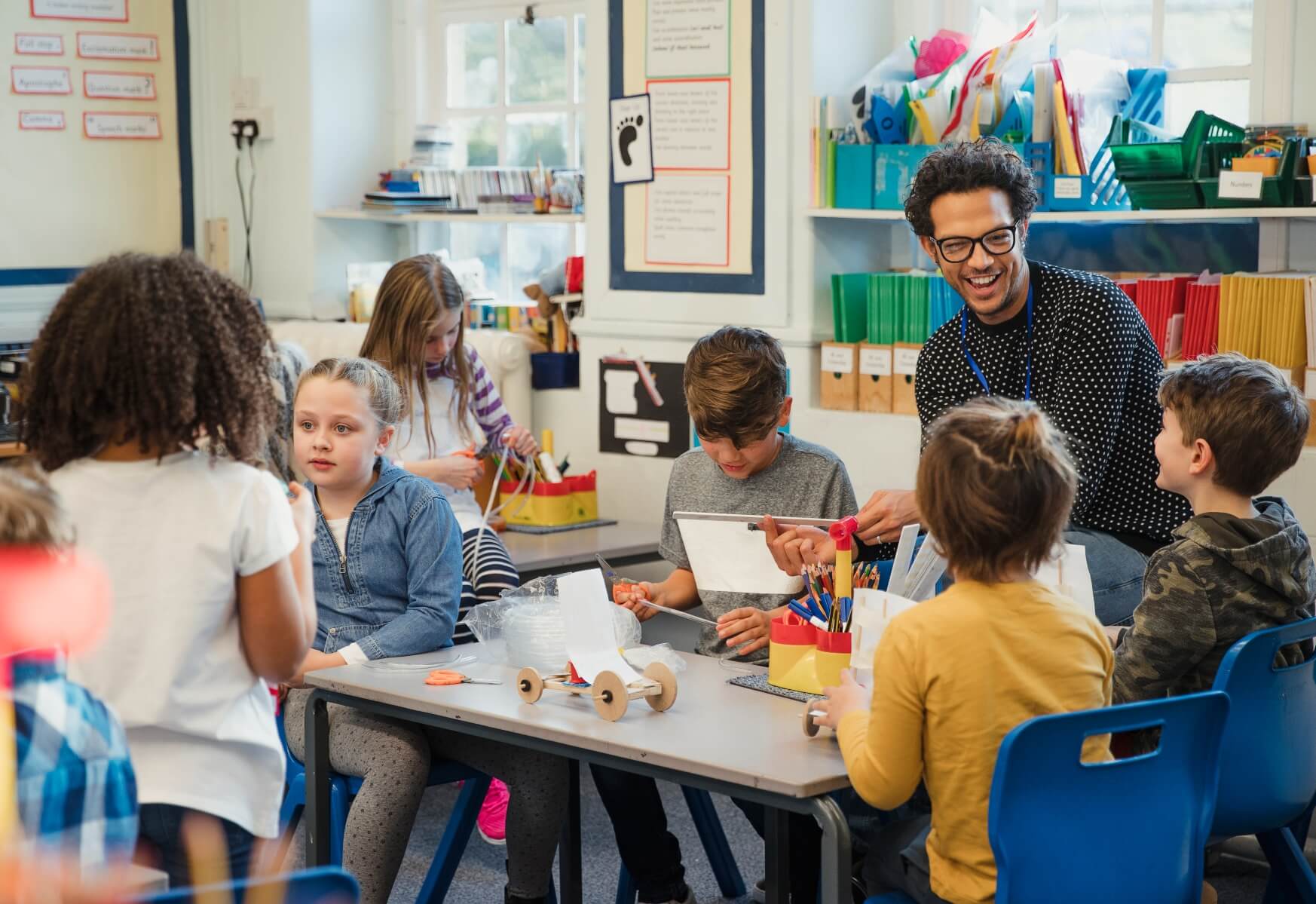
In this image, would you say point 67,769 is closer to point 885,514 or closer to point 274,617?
point 274,617

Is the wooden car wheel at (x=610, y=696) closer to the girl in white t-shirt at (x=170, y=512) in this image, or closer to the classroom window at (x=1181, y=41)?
the girl in white t-shirt at (x=170, y=512)

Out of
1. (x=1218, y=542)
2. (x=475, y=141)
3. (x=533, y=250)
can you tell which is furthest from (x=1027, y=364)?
(x=475, y=141)

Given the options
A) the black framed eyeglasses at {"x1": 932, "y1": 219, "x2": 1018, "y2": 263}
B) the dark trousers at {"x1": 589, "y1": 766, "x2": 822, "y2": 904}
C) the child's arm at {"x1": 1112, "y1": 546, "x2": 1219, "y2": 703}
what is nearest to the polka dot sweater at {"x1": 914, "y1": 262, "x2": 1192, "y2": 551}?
the black framed eyeglasses at {"x1": 932, "y1": 219, "x2": 1018, "y2": 263}

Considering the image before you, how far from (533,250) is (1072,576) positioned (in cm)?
305

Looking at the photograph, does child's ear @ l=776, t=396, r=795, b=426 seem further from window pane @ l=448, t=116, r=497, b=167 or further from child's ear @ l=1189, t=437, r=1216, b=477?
window pane @ l=448, t=116, r=497, b=167

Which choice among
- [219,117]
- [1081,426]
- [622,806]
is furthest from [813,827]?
[219,117]

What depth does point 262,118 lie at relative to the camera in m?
5.09

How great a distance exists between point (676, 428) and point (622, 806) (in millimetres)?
1658

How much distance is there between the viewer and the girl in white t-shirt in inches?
64.1

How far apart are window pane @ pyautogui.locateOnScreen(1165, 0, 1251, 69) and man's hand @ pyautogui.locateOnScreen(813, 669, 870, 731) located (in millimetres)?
2224

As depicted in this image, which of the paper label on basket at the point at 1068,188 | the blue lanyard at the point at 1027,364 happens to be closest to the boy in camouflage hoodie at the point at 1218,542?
the blue lanyard at the point at 1027,364

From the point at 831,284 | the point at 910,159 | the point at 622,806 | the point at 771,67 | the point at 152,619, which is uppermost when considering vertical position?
the point at 771,67

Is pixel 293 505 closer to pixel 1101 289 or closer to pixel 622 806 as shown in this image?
pixel 622 806

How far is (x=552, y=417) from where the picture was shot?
178 inches
